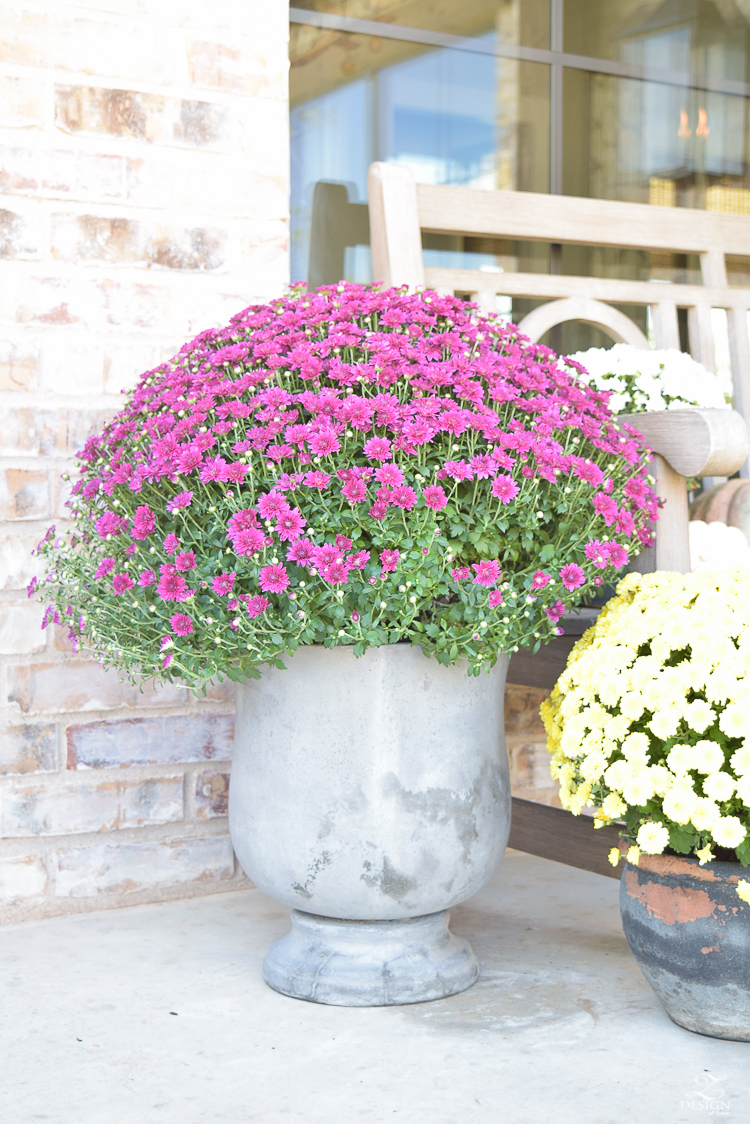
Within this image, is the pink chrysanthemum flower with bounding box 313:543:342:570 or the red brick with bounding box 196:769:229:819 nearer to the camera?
the pink chrysanthemum flower with bounding box 313:543:342:570

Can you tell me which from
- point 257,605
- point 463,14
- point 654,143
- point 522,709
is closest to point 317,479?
point 257,605

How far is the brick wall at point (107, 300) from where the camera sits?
1.83 meters

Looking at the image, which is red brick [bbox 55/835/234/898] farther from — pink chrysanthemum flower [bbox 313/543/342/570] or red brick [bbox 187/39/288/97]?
red brick [bbox 187/39/288/97]

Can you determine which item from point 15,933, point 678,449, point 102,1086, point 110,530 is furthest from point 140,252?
point 102,1086

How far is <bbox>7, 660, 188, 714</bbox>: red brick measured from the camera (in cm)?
184

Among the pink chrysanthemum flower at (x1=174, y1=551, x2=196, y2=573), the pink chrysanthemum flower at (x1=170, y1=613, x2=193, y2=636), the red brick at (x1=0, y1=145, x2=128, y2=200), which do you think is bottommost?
the pink chrysanthemum flower at (x1=170, y1=613, x2=193, y2=636)

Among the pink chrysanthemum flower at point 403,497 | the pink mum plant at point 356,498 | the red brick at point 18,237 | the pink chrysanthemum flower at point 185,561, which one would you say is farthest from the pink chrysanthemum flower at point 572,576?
the red brick at point 18,237

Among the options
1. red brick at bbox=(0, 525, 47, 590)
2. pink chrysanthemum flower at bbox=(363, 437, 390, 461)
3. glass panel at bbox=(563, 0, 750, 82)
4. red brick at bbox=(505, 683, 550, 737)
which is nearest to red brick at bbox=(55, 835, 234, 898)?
red brick at bbox=(0, 525, 47, 590)

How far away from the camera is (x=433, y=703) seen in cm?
142

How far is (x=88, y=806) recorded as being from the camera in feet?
6.17

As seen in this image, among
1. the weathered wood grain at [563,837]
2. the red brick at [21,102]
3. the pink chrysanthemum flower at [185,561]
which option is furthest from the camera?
the red brick at [21,102]

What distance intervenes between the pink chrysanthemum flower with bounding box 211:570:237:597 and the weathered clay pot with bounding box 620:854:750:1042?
1.92ft

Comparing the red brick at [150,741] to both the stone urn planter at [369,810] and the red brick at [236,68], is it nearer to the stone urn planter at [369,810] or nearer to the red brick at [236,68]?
the stone urn planter at [369,810]

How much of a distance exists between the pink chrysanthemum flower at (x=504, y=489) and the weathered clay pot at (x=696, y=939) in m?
0.46
